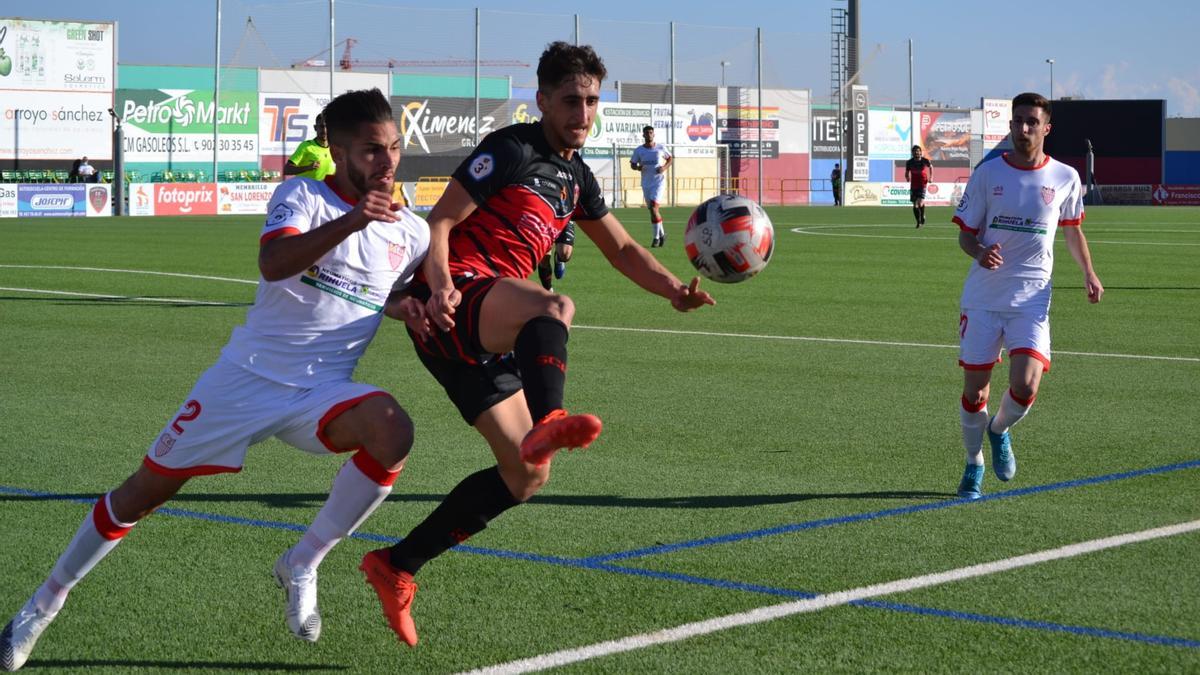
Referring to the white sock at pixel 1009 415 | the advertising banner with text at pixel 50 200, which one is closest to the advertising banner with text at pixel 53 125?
the advertising banner with text at pixel 50 200

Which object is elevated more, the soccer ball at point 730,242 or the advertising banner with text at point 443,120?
the advertising banner with text at point 443,120

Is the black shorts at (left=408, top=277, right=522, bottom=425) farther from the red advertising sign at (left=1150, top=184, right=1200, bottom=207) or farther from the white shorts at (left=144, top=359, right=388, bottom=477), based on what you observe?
the red advertising sign at (left=1150, top=184, right=1200, bottom=207)

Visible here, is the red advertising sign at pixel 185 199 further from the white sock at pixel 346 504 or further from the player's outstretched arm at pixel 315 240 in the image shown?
the player's outstretched arm at pixel 315 240

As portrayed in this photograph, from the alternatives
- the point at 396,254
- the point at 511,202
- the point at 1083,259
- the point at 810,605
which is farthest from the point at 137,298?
the point at 810,605

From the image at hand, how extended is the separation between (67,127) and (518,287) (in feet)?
173

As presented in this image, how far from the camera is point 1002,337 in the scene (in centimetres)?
828

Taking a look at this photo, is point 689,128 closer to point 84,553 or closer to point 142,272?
point 142,272

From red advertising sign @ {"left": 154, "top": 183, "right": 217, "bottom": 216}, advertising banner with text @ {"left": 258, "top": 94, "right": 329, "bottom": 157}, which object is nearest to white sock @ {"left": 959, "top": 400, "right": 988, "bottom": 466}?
red advertising sign @ {"left": 154, "top": 183, "right": 217, "bottom": 216}

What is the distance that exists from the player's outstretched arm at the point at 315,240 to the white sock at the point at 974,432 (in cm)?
403

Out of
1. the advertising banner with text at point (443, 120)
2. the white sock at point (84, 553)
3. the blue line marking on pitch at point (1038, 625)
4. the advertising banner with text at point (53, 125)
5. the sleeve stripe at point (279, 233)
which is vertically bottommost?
the blue line marking on pitch at point (1038, 625)

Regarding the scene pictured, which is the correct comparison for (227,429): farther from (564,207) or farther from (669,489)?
(669,489)

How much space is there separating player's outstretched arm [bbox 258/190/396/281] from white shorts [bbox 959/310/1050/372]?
14.0ft

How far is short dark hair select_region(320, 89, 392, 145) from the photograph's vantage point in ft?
16.5

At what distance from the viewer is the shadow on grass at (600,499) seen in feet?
24.5
